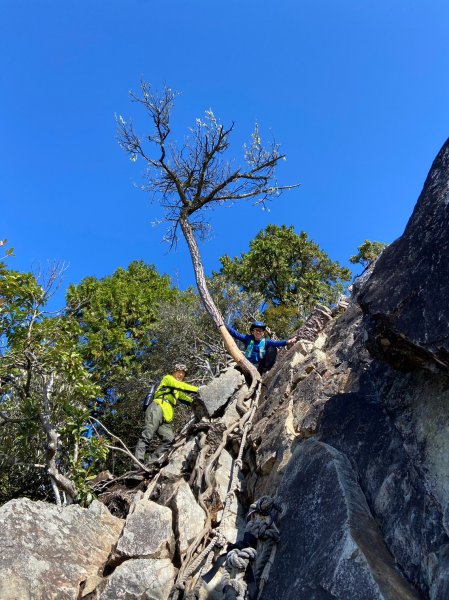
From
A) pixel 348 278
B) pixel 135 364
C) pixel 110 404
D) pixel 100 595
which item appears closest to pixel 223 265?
pixel 348 278

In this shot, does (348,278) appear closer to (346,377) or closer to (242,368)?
(242,368)

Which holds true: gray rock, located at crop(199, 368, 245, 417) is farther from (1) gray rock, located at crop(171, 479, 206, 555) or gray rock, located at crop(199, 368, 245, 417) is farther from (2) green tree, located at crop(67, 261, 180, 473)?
(2) green tree, located at crop(67, 261, 180, 473)

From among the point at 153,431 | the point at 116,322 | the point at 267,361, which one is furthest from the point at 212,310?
the point at 116,322

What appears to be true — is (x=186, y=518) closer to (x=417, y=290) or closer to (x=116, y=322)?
(x=417, y=290)

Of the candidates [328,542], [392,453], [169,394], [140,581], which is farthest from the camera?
[169,394]

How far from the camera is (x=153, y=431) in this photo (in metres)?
8.33

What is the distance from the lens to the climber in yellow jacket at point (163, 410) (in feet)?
27.1

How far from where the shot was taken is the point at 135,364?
47.7 feet

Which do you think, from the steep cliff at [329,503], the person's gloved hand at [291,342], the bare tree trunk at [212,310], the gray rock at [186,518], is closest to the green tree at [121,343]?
the bare tree trunk at [212,310]

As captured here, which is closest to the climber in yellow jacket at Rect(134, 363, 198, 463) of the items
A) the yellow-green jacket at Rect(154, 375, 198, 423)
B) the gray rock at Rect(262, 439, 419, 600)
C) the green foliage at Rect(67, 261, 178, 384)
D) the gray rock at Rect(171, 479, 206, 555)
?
the yellow-green jacket at Rect(154, 375, 198, 423)

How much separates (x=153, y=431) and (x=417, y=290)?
5.74 meters

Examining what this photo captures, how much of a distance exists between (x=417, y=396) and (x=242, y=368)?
494 centimetres

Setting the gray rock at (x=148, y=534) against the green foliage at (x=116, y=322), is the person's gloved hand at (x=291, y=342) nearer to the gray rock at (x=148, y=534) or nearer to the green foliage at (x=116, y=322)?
the gray rock at (x=148, y=534)

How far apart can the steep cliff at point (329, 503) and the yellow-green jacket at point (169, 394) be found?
7.58 feet
